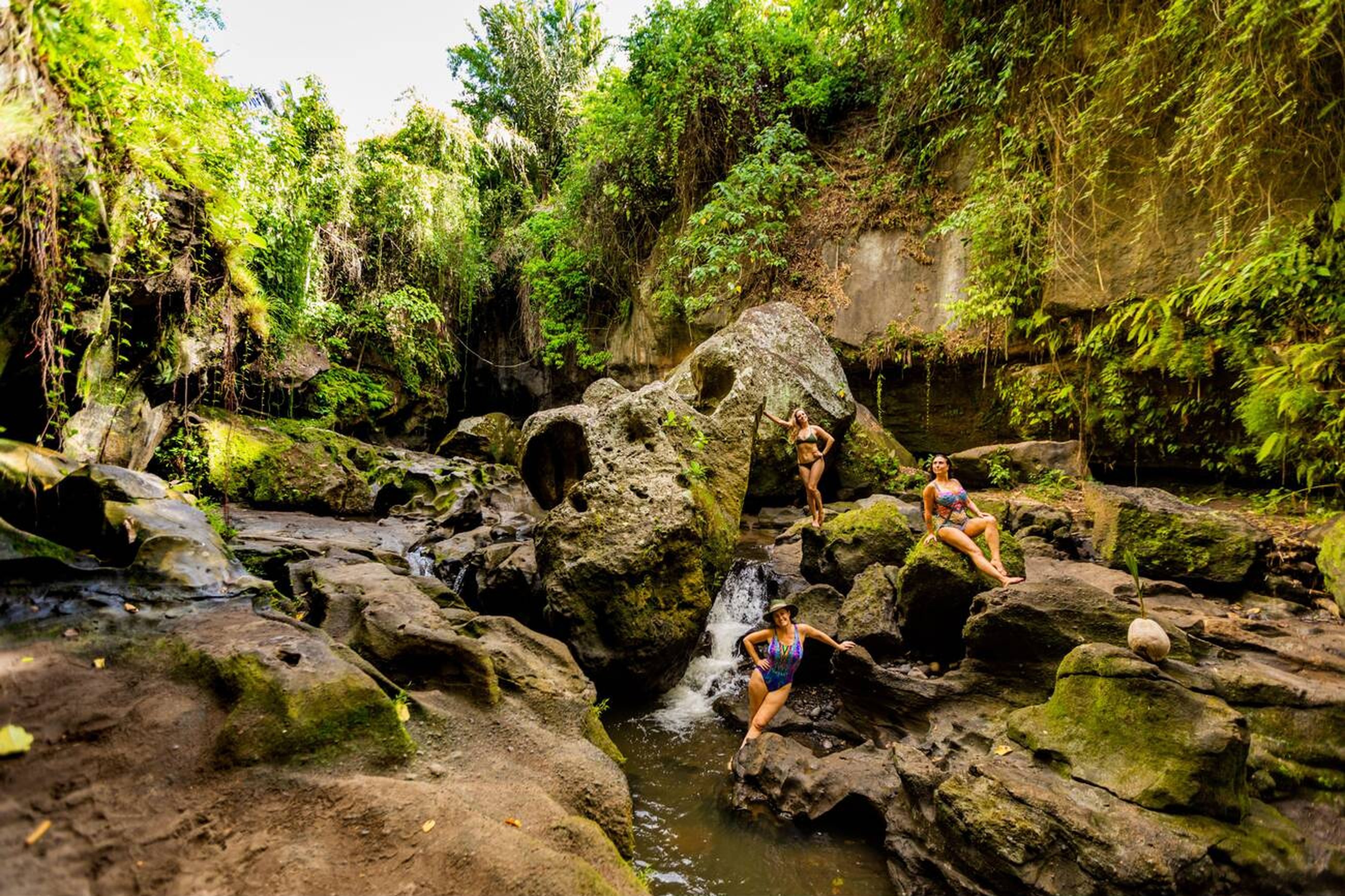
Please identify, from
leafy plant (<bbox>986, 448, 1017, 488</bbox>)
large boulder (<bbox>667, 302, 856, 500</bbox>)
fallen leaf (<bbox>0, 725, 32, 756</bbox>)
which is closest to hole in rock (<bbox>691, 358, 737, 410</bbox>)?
large boulder (<bbox>667, 302, 856, 500</bbox>)

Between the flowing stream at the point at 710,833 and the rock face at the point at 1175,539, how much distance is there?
14.3ft

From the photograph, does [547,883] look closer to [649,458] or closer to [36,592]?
[36,592]

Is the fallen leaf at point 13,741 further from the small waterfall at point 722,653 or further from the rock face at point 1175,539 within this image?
the rock face at point 1175,539

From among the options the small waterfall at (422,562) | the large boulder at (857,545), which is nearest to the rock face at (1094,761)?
the large boulder at (857,545)

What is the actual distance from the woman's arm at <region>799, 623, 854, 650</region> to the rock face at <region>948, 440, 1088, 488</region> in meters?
5.63

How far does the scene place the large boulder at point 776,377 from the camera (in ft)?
32.1

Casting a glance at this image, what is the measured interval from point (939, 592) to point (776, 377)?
5.21m

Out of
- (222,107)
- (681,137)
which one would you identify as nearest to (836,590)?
(222,107)

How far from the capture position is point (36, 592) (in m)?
3.15

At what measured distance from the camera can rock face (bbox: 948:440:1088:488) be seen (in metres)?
9.40

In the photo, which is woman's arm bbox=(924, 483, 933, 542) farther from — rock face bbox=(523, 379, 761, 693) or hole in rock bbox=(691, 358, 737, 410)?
hole in rock bbox=(691, 358, 737, 410)

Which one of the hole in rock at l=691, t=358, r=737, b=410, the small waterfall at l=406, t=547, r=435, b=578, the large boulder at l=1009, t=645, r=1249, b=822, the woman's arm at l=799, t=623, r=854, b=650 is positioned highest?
the hole in rock at l=691, t=358, r=737, b=410

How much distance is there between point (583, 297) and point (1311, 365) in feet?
48.0

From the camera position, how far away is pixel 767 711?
5.14 metres
